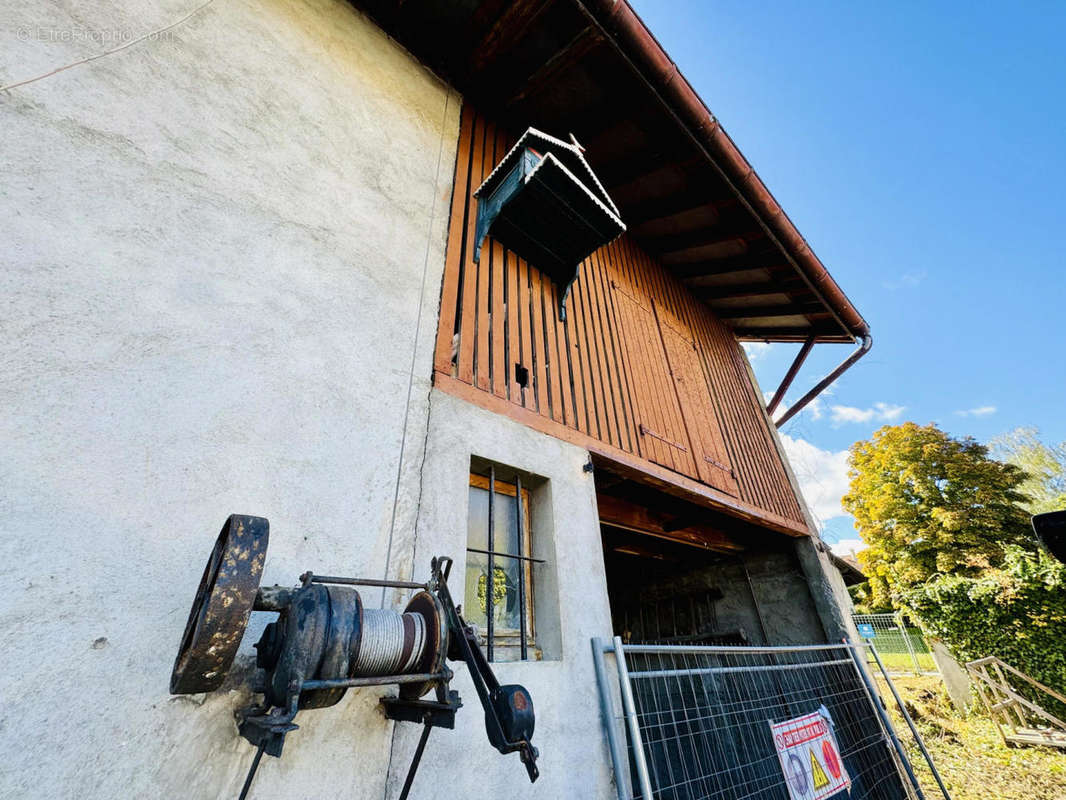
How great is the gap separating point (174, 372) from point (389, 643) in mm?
1400

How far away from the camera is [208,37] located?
264 cm

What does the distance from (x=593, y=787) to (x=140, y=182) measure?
3729 millimetres

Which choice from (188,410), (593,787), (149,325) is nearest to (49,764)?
(188,410)

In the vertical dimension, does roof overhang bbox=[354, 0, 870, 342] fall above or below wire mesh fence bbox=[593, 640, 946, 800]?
above

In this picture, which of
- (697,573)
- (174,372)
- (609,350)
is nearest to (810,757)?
(697,573)

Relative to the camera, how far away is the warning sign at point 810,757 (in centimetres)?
329

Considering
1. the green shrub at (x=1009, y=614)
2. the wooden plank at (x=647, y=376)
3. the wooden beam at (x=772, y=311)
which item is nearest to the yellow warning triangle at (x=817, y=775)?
the wooden plank at (x=647, y=376)

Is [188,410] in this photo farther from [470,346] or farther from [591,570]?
[591,570]

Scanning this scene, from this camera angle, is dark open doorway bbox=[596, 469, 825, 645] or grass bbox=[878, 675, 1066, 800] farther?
grass bbox=[878, 675, 1066, 800]

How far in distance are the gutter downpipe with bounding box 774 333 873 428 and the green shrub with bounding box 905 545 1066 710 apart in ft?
26.5

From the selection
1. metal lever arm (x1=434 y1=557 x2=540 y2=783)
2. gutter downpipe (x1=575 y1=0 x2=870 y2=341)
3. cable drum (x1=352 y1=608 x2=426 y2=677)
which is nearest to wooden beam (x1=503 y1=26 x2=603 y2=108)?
gutter downpipe (x1=575 y1=0 x2=870 y2=341)

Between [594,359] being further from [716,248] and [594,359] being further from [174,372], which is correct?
[716,248]

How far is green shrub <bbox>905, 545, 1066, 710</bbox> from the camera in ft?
32.3

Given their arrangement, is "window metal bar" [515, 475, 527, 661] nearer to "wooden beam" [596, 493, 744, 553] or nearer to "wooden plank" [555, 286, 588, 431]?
"wooden plank" [555, 286, 588, 431]
